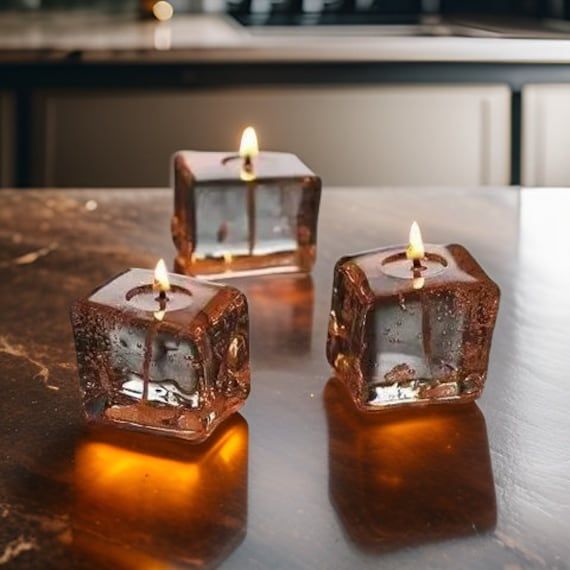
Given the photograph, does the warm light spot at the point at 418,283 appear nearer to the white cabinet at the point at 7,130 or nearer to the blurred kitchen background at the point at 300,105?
the blurred kitchen background at the point at 300,105

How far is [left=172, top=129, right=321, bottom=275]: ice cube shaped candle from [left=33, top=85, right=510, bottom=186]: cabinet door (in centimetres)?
132

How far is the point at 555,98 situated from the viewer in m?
2.26

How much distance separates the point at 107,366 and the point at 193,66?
64.5 inches

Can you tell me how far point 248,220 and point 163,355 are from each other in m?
0.32

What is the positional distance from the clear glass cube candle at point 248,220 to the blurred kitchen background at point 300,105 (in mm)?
1306

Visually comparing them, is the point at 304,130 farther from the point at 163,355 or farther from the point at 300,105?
the point at 163,355

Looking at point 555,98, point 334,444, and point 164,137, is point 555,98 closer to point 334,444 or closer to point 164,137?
point 164,137

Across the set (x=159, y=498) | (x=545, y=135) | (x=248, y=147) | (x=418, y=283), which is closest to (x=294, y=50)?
(x=545, y=135)

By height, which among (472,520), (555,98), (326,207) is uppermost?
(555,98)

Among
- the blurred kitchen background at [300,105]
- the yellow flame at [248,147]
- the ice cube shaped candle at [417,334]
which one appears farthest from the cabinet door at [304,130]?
the ice cube shaped candle at [417,334]

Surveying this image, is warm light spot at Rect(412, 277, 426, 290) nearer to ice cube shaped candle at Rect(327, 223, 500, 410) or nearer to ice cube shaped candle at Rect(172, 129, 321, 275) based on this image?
ice cube shaped candle at Rect(327, 223, 500, 410)

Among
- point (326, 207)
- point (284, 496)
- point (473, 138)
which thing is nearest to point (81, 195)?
point (326, 207)

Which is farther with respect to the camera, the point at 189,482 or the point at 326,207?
the point at 326,207

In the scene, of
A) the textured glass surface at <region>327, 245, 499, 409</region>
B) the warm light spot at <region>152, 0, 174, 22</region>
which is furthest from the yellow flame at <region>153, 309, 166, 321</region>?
the warm light spot at <region>152, 0, 174, 22</region>
